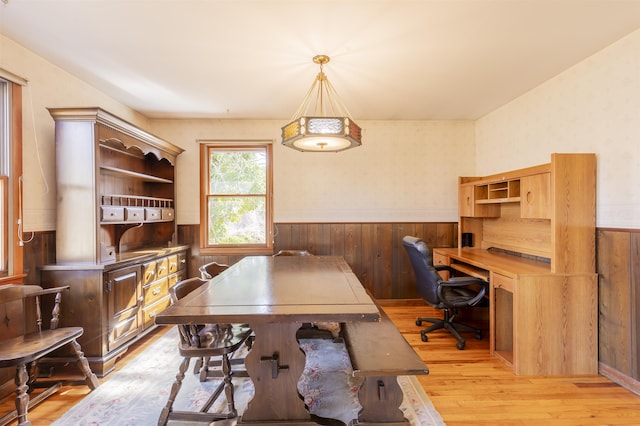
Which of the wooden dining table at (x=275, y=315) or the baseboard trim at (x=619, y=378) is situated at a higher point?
the wooden dining table at (x=275, y=315)

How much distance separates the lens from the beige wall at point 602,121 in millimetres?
2262

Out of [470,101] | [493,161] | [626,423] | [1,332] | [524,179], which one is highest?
[470,101]

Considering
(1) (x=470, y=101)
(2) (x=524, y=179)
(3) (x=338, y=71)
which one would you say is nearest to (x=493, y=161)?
(1) (x=470, y=101)

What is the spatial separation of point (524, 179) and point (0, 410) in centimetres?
451

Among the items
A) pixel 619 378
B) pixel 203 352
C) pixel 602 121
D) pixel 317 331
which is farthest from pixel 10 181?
pixel 619 378

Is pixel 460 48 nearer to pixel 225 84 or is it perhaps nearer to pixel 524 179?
pixel 524 179

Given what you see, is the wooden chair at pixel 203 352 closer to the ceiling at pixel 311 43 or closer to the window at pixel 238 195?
the ceiling at pixel 311 43

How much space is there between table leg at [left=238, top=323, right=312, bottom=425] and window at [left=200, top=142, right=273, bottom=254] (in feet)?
8.10

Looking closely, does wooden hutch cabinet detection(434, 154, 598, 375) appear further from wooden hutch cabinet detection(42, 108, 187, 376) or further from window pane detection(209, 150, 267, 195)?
wooden hutch cabinet detection(42, 108, 187, 376)

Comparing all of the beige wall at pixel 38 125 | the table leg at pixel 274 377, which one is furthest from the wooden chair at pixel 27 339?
the table leg at pixel 274 377

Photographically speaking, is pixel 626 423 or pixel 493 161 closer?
pixel 626 423

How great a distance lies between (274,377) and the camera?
5.75ft

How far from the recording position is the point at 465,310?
3754 millimetres

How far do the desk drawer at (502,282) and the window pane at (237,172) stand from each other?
299cm
